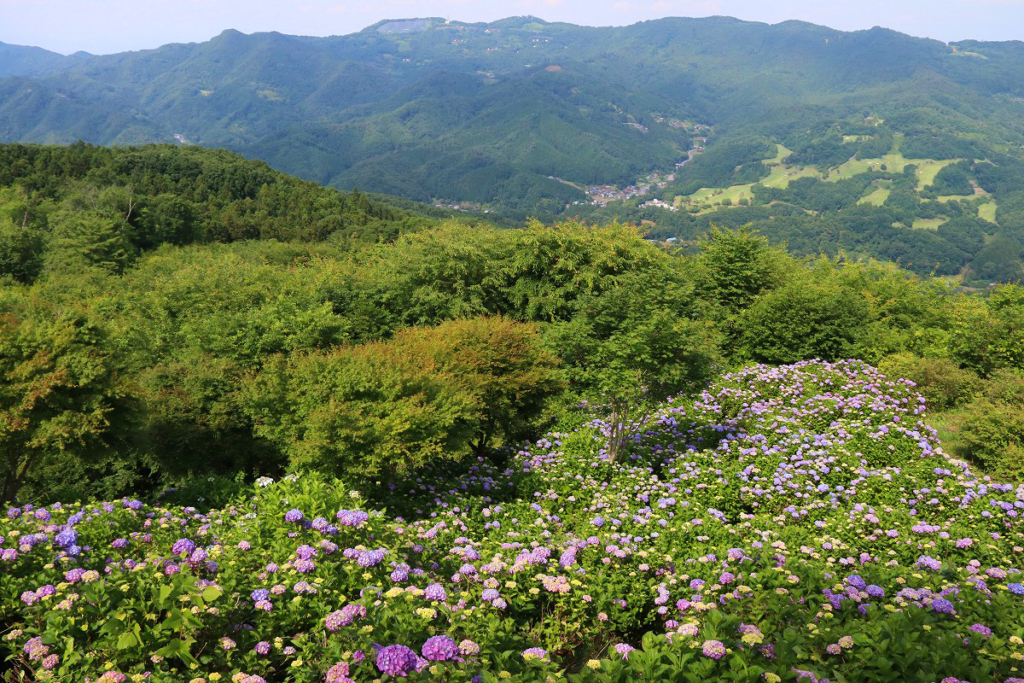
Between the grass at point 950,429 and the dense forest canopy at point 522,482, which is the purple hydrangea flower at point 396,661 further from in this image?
the grass at point 950,429

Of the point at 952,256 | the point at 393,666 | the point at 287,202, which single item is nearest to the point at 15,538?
the point at 393,666

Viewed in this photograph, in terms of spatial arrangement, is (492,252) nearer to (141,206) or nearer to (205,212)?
(141,206)

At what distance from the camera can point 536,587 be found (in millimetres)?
4676

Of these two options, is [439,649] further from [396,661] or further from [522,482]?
[522,482]

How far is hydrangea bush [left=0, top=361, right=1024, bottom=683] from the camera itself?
3.47 m

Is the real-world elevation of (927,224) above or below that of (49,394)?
below

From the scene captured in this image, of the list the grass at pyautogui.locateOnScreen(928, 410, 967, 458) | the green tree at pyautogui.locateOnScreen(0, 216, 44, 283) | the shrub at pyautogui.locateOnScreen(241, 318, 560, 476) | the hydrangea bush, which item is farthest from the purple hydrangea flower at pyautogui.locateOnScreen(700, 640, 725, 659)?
the green tree at pyautogui.locateOnScreen(0, 216, 44, 283)

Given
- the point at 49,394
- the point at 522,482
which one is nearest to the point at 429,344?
the point at 522,482

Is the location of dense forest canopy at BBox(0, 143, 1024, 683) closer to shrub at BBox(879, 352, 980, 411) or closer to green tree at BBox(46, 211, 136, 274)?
shrub at BBox(879, 352, 980, 411)

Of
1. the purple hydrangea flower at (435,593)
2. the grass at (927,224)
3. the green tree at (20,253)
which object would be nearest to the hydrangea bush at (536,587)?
the purple hydrangea flower at (435,593)

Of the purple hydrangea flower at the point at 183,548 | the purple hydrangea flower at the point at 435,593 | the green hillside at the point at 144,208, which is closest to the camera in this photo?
the purple hydrangea flower at the point at 435,593

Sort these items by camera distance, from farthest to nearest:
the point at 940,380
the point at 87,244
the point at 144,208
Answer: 1. the point at 144,208
2. the point at 87,244
3. the point at 940,380

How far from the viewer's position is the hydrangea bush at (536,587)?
347 centimetres

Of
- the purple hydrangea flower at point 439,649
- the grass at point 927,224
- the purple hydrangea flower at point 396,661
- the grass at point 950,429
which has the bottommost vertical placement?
the grass at point 927,224
